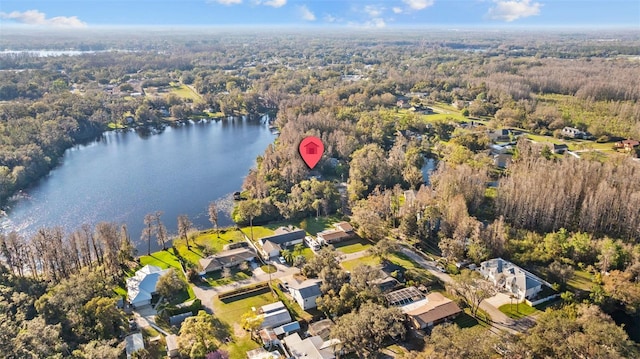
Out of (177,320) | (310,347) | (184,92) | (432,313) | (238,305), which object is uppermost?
(184,92)

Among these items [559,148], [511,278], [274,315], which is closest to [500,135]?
[559,148]

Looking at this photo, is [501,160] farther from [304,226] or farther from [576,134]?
[304,226]

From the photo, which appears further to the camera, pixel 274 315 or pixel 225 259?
pixel 225 259

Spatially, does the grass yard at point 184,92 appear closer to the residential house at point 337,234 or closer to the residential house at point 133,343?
the residential house at point 337,234

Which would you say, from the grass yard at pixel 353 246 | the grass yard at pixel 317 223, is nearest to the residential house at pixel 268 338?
the grass yard at pixel 353 246

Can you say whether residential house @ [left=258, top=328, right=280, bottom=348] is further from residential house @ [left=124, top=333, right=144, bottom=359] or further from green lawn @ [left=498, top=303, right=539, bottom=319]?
green lawn @ [left=498, top=303, right=539, bottom=319]

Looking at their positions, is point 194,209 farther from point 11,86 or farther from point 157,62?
point 157,62

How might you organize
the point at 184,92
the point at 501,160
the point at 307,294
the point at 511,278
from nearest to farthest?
the point at 307,294
the point at 511,278
the point at 501,160
the point at 184,92

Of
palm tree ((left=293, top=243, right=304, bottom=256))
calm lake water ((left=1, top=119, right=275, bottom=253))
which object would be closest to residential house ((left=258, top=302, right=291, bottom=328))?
palm tree ((left=293, top=243, right=304, bottom=256))
